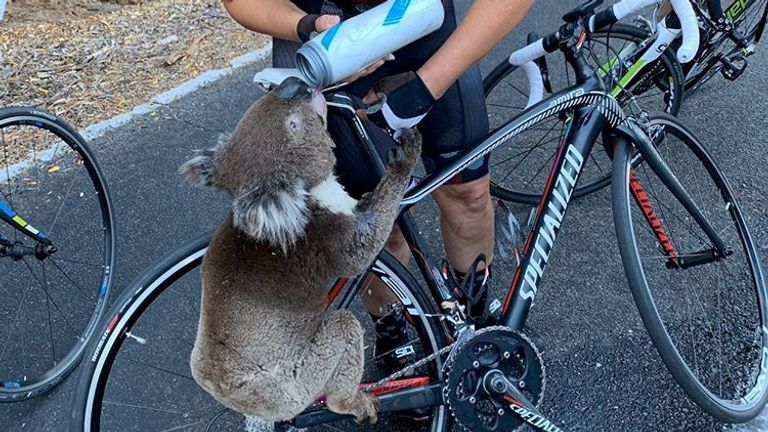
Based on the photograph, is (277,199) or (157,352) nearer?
(277,199)

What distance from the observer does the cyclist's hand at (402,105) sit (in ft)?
6.70

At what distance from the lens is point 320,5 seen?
2.39m

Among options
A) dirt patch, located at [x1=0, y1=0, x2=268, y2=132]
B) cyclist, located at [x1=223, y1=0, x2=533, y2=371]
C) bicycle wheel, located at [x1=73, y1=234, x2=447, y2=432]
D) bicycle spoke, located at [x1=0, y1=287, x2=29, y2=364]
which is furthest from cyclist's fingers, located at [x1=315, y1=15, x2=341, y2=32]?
dirt patch, located at [x1=0, y1=0, x2=268, y2=132]

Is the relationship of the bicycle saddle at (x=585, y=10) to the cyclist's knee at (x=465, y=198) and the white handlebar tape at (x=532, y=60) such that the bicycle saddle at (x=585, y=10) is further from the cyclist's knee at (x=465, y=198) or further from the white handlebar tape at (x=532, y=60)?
the cyclist's knee at (x=465, y=198)

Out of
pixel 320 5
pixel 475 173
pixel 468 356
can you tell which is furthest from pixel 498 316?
pixel 320 5

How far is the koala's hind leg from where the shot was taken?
6.61ft

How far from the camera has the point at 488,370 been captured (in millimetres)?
2322

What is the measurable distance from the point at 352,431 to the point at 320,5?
5.71 feet

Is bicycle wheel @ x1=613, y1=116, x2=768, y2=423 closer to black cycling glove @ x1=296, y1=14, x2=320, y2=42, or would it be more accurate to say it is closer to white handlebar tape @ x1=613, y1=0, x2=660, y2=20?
white handlebar tape @ x1=613, y1=0, x2=660, y2=20

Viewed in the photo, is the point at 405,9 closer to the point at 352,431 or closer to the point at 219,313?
the point at 219,313

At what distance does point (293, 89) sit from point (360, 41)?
0.22 metres

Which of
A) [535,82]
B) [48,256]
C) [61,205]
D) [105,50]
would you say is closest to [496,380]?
[535,82]

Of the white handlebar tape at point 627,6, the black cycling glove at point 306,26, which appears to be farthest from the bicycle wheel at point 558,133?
the black cycling glove at point 306,26

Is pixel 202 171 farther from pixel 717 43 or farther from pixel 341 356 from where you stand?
pixel 717 43
